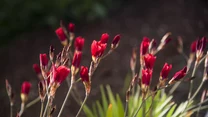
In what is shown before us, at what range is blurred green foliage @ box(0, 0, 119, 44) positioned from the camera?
10.7 ft

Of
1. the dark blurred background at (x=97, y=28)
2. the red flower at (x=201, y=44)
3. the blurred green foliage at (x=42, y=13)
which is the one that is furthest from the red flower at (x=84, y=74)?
the blurred green foliage at (x=42, y=13)

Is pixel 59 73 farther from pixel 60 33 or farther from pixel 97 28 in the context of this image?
pixel 97 28

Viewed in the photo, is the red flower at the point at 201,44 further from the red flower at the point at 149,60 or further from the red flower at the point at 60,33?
the red flower at the point at 60,33

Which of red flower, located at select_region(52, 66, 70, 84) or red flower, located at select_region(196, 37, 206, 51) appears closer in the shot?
red flower, located at select_region(52, 66, 70, 84)

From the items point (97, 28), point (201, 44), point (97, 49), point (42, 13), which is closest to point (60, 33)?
point (97, 49)

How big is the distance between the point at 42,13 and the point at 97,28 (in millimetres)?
532

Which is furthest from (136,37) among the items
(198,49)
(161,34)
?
(198,49)

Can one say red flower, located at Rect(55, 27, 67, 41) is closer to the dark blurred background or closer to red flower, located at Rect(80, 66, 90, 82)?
red flower, located at Rect(80, 66, 90, 82)

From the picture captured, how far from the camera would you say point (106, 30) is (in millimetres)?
3680

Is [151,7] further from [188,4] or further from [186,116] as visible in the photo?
[186,116]

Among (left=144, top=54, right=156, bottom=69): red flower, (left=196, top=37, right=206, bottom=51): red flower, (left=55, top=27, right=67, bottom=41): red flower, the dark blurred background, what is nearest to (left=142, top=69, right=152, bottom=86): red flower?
(left=144, top=54, right=156, bottom=69): red flower

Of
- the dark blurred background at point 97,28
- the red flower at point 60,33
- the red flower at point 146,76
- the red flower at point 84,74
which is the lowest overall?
the red flower at point 146,76

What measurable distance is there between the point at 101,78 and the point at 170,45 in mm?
804

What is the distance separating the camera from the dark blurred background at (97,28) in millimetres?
2986
